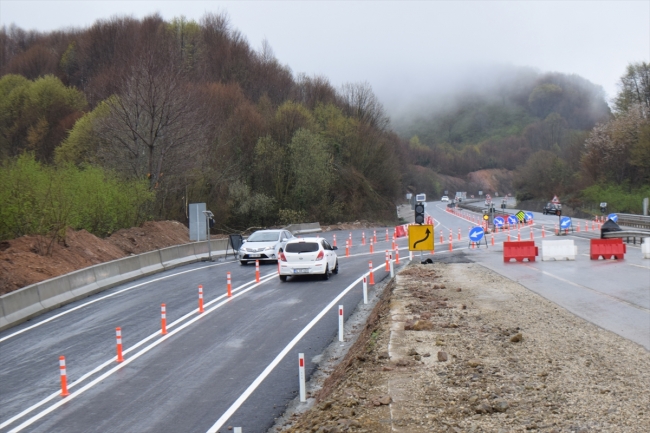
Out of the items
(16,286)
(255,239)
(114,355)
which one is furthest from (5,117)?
(114,355)

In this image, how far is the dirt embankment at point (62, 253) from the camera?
23188 mm

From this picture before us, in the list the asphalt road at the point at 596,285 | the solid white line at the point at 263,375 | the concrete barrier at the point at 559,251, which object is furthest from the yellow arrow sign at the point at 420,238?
the solid white line at the point at 263,375

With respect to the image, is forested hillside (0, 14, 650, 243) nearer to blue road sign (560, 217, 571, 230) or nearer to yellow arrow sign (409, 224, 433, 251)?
yellow arrow sign (409, 224, 433, 251)

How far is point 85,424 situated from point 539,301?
12.6m

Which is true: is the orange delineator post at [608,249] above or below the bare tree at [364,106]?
below

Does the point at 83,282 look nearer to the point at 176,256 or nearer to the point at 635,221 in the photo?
the point at 176,256

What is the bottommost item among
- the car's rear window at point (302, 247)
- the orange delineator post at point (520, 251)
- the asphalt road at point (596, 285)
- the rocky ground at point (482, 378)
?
the asphalt road at point (596, 285)

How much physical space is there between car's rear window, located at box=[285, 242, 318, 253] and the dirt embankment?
828cm

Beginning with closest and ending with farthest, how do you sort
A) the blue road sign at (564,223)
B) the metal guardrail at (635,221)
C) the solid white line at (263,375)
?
the solid white line at (263,375) → the blue road sign at (564,223) → the metal guardrail at (635,221)

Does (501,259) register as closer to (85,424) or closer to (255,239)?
(255,239)

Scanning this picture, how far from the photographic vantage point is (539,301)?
1859cm

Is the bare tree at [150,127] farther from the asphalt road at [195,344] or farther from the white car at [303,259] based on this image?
the white car at [303,259]

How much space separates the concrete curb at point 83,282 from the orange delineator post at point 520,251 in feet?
48.0

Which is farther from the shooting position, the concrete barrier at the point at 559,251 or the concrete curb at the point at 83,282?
the concrete barrier at the point at 559,251
